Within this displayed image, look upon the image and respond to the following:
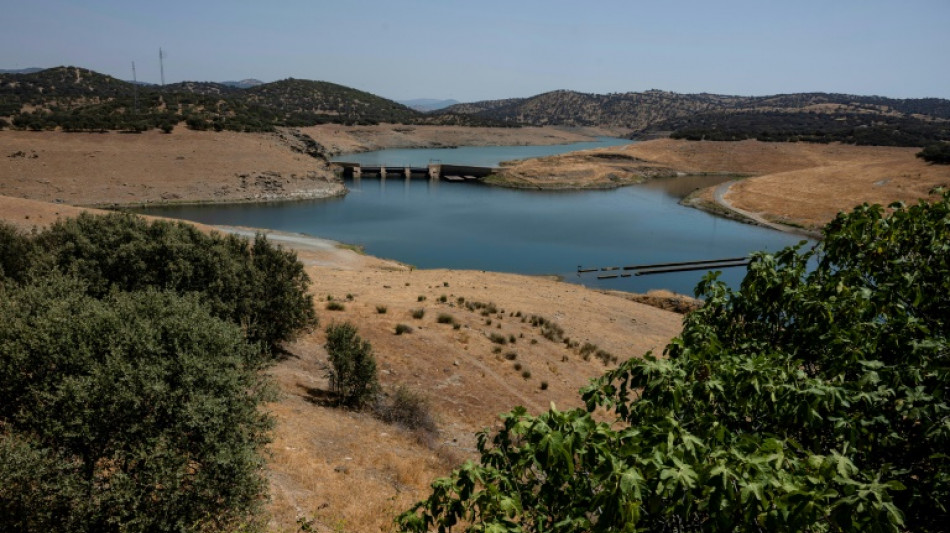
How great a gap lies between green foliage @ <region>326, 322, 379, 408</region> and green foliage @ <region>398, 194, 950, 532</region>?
1006cm

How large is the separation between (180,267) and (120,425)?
8.43m

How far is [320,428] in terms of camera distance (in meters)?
12.7

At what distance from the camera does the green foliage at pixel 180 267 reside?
47.7ft

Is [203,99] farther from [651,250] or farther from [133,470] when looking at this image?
[133,470]

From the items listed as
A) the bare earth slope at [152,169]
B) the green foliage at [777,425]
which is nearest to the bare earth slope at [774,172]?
the bare earth slope at [152,169]

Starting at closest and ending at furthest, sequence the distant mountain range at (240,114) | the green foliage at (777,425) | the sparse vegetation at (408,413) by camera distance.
Result: the green foliage at (777,425)
the sparse vegetation at (408,413)
the distant mountain range at (240,114)

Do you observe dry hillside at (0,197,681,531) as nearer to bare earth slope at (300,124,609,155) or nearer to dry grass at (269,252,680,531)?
dry grass at (269,252,680,531)

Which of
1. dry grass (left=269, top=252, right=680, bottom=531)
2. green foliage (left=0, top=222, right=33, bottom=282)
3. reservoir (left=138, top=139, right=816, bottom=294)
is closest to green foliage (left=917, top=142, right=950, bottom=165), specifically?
reservoir (left=138, top=139, right=816, bottom=294)

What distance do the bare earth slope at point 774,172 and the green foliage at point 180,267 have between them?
60036mm

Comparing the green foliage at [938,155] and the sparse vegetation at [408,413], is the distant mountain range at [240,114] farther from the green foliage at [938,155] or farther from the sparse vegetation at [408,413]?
the sparse vegetation at [408,413]

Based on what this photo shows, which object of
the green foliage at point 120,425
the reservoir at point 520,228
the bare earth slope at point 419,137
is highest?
the bare earth slope at point 419,137

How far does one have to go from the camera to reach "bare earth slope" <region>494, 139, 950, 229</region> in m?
68.6

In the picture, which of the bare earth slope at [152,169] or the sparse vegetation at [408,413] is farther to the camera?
the bare earth slope at [152,169]

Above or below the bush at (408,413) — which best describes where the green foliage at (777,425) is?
above
